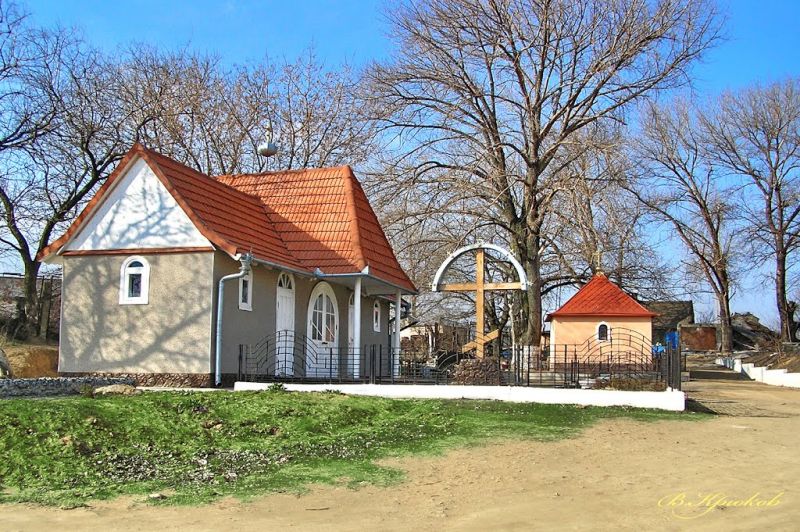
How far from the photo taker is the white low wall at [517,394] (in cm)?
1481

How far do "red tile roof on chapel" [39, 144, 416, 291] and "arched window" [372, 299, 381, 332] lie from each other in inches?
88.8

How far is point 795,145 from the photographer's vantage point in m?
46.6

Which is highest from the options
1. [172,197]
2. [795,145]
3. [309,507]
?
[795,145]

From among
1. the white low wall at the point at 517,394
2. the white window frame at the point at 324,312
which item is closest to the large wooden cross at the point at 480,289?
the white low wall at the point at 517,394

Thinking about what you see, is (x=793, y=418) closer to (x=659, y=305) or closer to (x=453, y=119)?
(x=453, y=119)

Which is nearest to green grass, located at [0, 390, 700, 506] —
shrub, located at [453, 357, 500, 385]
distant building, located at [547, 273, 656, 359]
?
shrub, located at [453, 357, 500, 385]

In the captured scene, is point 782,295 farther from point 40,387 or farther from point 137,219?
point 40,387

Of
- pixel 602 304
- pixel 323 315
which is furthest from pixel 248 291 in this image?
pixel 602 304

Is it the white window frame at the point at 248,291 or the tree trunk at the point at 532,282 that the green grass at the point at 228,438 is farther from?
the tree trunk at the point at 532,282

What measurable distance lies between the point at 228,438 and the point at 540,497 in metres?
4.72

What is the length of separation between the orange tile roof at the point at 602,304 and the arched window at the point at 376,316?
8160 mm

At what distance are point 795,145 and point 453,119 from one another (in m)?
27.5

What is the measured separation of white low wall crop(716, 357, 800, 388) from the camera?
2950cm

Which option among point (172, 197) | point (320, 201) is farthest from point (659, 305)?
point (172, 197)
